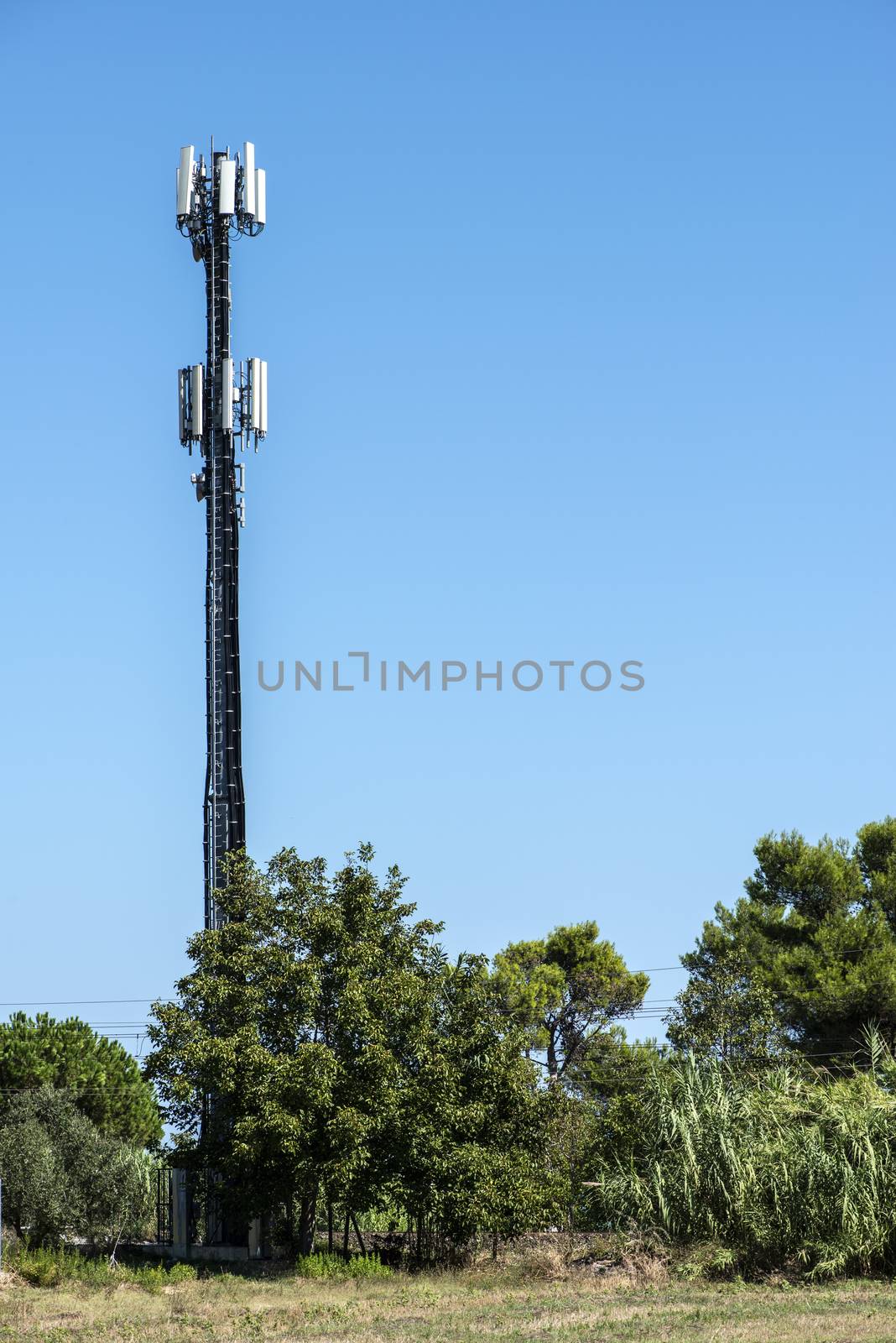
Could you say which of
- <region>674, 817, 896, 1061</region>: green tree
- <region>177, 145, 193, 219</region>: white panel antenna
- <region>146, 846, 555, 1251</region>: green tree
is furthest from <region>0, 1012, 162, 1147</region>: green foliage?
<region>177, 145, 193, 219</region>: white panel antenna

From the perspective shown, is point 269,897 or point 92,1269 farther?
point 269,897

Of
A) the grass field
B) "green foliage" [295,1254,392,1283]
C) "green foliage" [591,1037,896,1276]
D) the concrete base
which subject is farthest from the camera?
the concrete base

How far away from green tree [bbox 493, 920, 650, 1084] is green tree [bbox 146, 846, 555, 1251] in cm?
2709

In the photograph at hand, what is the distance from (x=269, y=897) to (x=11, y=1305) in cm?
997

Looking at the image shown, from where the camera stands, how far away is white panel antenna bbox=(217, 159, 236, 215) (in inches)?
1729

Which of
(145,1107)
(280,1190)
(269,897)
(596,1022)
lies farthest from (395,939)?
(596,1022)

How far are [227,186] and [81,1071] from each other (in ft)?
85.7

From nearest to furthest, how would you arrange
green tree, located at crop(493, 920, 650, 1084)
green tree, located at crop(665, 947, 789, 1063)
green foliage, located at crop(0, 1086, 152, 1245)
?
1. green foliage, located at crop(0, 1086, 152, 1245)
2. green tree, located at crop(665, 947, 789, 1063)
3. green tree, located at crop(493, 920, 650, 1084)

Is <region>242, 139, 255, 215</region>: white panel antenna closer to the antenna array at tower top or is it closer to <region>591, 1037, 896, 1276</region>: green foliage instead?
the antenna array at tower top

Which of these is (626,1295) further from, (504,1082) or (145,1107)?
(145,1107)

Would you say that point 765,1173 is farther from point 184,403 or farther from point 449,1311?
point 184,403

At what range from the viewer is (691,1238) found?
2928cm

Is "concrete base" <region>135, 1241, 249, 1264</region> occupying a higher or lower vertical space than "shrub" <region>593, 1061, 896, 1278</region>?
lower

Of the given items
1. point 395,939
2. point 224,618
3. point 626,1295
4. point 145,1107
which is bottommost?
point 626,1295
